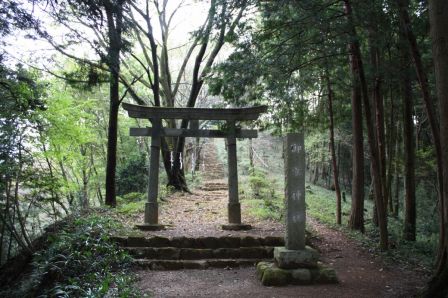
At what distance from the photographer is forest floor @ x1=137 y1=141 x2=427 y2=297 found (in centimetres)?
558

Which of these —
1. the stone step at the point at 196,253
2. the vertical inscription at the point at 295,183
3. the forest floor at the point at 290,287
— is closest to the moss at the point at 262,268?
the forest floor at the point at 290,287

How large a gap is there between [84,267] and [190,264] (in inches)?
83.8

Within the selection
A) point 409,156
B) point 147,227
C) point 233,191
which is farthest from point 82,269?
point 409,156

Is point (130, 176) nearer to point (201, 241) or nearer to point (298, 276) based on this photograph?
point (201, 241)

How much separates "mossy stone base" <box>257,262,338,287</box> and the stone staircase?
1.55 m

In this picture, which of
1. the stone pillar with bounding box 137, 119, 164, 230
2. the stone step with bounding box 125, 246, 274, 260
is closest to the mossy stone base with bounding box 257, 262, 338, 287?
the stone step with bounding box 125, 246, 274, 260

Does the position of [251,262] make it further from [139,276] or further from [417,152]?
[417,152]

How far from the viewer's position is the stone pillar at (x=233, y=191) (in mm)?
9469

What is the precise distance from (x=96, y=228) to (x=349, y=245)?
622cm

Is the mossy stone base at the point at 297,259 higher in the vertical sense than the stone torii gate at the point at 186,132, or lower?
lower

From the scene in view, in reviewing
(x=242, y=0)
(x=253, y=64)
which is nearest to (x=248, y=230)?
(x=253, y=64)

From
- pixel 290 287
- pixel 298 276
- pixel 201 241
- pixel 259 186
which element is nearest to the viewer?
pixel 290 287

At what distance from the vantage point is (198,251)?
7.87 meters

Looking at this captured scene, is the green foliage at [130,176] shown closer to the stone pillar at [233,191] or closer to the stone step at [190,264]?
the stone pillar at [233,191]
